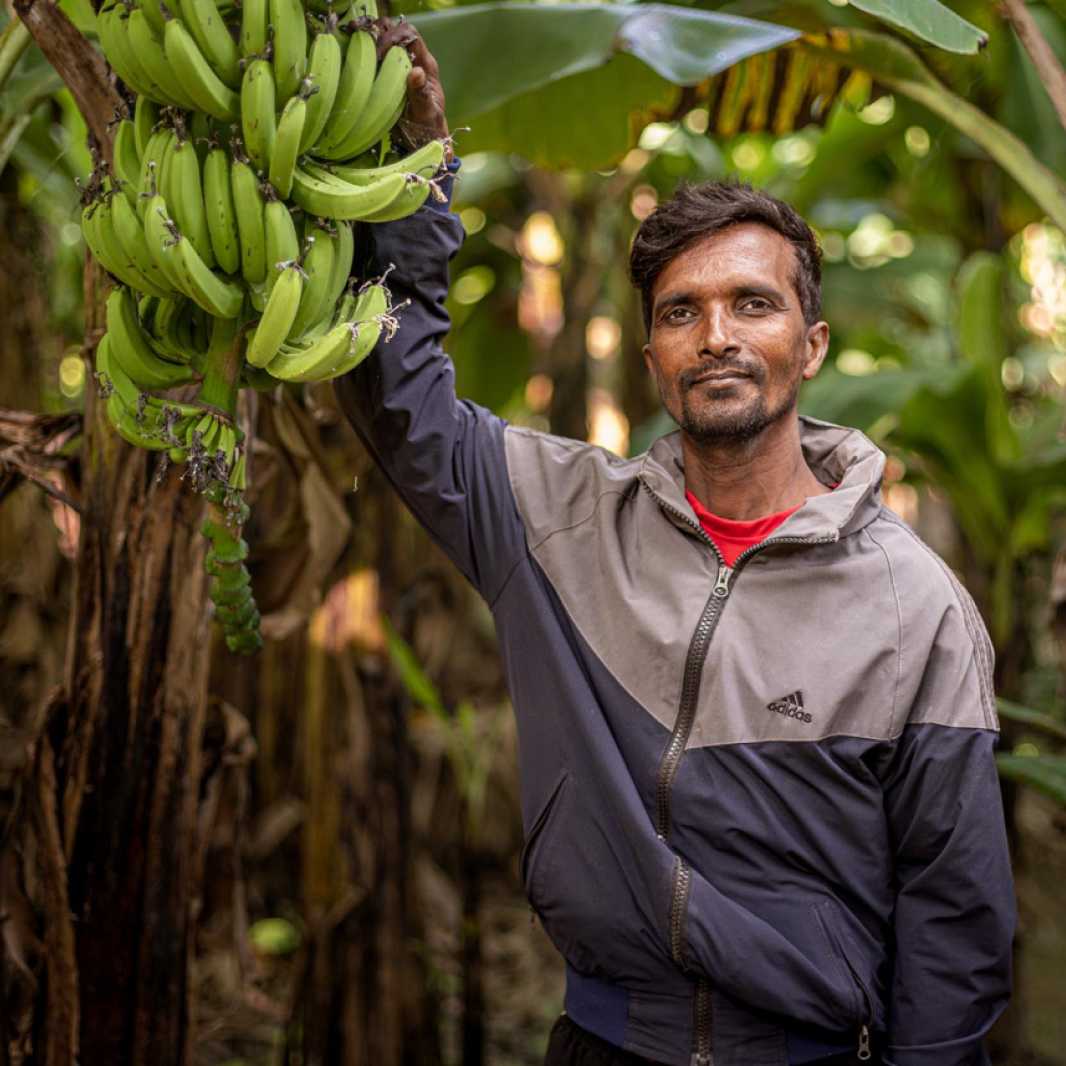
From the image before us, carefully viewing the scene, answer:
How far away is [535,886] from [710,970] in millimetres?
252

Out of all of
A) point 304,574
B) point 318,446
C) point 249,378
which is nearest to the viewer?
point 249,378

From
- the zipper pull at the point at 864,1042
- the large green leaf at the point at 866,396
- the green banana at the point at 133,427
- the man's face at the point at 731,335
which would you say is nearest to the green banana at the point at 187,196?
the green banana at the point at 133,427

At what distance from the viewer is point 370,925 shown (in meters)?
2.85

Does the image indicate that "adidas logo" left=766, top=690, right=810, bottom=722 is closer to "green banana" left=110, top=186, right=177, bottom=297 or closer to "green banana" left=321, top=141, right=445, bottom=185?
"green banana" left=321, top=141, right=445, bottom=185

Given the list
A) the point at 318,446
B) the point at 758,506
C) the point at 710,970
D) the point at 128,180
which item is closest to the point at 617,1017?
the point at 710,970

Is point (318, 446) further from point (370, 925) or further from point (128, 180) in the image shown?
point (370, 925)

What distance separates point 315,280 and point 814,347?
74 centimetres

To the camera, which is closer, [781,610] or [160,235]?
[160,235]

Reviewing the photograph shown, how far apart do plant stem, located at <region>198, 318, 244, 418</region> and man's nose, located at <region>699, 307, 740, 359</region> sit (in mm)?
590

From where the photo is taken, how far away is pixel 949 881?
4.47 ft

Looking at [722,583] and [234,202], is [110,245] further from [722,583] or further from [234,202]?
[722,583]

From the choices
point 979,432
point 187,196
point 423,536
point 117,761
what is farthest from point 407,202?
point 423,536

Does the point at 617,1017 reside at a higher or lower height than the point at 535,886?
lower

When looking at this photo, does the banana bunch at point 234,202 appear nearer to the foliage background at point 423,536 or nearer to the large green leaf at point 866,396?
the foliage background at point 423,536
